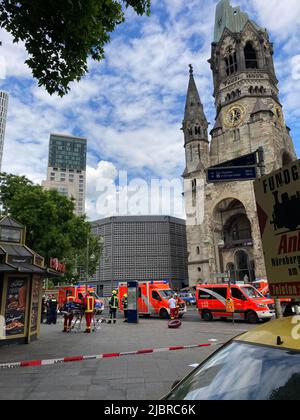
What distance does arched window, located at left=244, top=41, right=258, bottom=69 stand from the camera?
174 ft

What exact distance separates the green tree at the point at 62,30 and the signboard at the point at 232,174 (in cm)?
456

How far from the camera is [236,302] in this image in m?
18.3

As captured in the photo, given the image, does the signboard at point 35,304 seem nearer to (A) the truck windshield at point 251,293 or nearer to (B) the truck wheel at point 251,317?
(B) the truck wheel at point 251,317

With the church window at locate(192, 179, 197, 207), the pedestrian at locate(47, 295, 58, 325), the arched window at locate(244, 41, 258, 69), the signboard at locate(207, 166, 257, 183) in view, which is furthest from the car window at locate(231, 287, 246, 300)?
the arched window at locate(244, 41, 258, 69)

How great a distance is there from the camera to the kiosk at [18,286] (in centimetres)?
1060

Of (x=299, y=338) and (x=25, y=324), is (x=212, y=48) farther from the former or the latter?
(x=299, y=338)

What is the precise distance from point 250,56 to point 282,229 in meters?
59.4

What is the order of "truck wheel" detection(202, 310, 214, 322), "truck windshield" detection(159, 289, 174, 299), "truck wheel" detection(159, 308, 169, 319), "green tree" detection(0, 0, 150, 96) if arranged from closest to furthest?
"green tree" detection(0, 0, 150, 96)
"truck wheel" detection(202, 310, 214, 322)
"truck wheel" detection(159, 308, 169, 319)
"truck windshield" detection(159, 289, 174, 299)

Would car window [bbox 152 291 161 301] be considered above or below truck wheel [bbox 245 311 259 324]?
above

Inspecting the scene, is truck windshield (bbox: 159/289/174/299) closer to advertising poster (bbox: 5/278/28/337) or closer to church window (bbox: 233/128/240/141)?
advertising poster (bbox: 5/278/28/337)

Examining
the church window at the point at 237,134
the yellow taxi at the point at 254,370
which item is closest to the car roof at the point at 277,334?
the yellow taxi at the point at 254,370

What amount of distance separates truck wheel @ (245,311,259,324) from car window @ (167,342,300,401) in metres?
16.2

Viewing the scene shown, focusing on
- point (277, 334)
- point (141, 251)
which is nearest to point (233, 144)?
point (141, 251)
